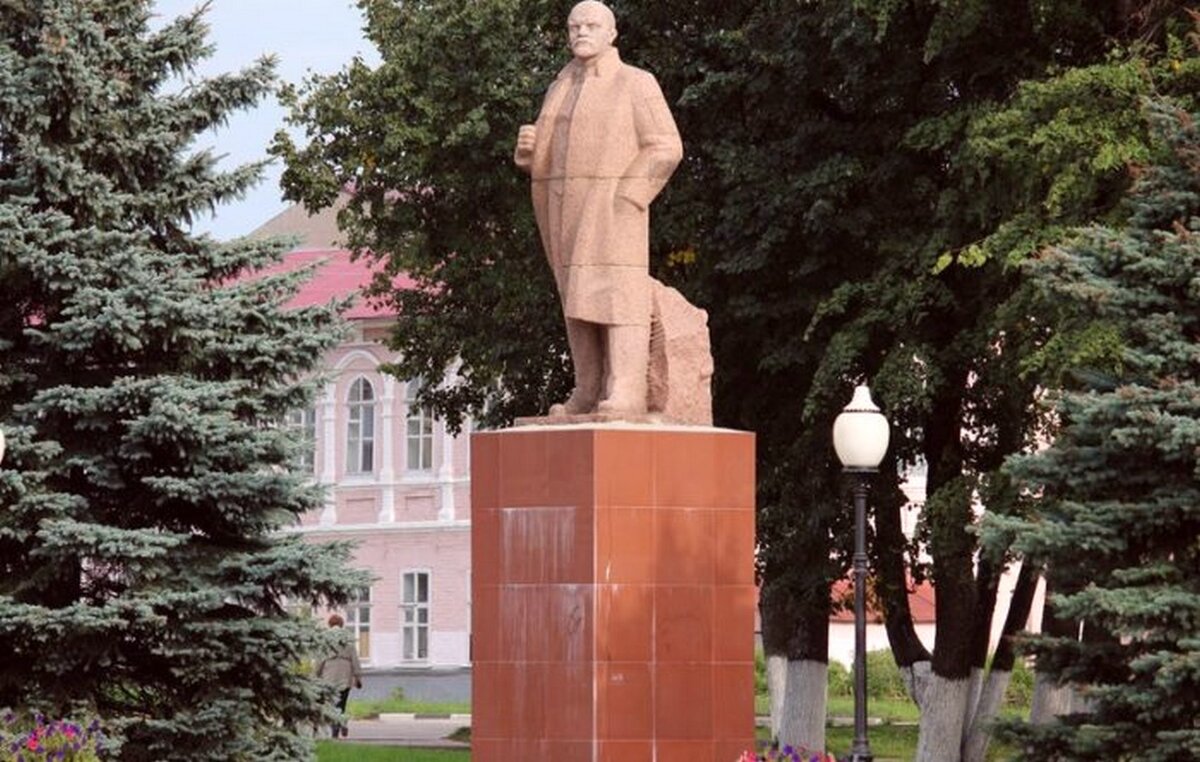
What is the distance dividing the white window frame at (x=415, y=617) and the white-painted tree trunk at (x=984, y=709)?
32750 millimetres

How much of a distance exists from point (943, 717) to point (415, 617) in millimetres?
35387

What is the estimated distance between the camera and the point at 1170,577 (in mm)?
18375

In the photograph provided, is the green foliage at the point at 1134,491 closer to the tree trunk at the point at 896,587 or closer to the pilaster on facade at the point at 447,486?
the tree trunk at the point at 896,587

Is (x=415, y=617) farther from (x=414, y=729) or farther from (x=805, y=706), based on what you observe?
(x=805, y=706)

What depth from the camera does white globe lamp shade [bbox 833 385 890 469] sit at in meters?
20.4

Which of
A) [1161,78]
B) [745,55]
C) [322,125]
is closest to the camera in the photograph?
[1161,78]

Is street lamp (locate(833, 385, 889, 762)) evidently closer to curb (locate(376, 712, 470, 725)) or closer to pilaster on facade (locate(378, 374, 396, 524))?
curb (locate(376, 712, 470, 725))

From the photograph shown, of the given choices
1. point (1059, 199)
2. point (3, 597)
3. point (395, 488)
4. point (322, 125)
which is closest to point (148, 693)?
point (3, 597)

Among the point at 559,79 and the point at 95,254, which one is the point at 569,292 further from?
the point at 95,254

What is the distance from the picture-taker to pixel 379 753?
34125 millimetres

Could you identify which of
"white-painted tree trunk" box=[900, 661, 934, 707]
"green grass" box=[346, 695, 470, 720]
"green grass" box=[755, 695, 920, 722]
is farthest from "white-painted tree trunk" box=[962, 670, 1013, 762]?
"green grass" box=[346, 695, 470, 720]

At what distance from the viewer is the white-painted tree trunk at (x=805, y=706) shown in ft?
108

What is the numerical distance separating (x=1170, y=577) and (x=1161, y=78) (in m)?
7.08

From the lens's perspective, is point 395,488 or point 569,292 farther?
point 395,488
